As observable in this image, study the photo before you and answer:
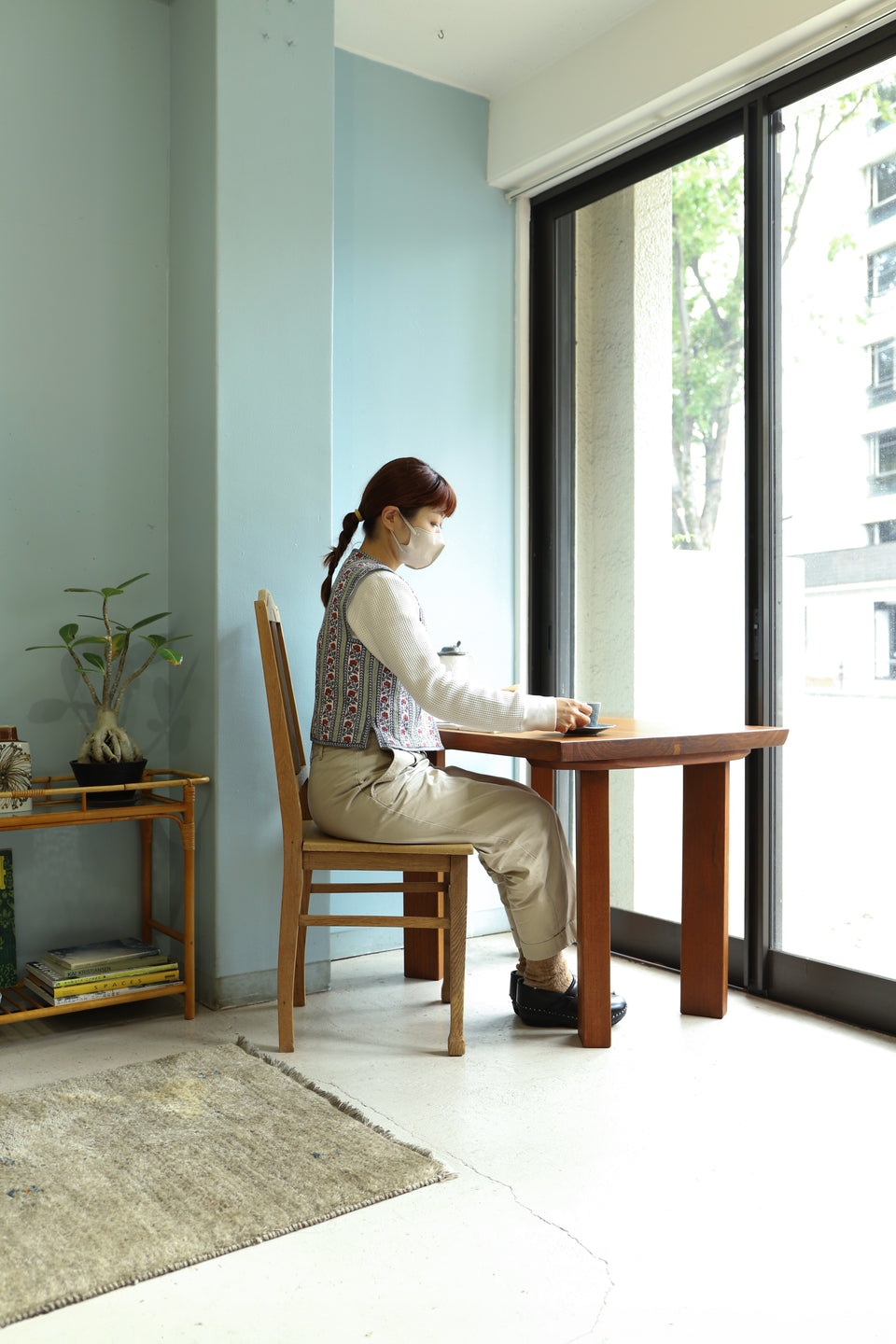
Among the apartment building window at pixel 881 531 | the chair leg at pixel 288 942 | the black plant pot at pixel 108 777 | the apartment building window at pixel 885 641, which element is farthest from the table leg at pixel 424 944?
the apartment building window at pixel 881 531

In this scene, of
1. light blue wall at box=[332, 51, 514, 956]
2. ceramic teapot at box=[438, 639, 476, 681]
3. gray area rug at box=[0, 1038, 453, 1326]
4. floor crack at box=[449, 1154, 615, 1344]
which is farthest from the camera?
light blue wall at box=[332, 51, 514, 956]

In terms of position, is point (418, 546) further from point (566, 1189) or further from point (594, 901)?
Answer: point (566, 1189)

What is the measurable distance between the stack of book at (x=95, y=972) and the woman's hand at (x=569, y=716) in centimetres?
106

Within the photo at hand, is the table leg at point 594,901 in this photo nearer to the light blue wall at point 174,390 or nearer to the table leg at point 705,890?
the table leg at point 705,890

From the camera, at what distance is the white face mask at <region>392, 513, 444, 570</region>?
247 centimetres

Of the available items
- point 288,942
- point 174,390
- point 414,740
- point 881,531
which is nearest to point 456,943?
point 288,942

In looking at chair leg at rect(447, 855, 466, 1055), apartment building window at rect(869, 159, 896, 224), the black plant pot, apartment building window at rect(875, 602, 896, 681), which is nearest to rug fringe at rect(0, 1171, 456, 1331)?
chair leg at rect(447, 855, 466, 1055)

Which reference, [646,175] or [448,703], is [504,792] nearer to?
[448,703]

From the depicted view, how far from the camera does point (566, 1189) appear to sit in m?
1.69

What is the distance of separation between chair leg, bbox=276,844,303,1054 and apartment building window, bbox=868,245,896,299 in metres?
1.84

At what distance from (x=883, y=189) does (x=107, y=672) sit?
7.00 ft

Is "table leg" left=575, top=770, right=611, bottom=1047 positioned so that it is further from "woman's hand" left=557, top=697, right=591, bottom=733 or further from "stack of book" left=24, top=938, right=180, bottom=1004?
"stack of book" left=24, top=938, right=180, bottom=1004

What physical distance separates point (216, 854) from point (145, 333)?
136 cm

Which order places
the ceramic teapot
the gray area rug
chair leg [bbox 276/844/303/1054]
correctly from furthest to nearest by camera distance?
the ceramic teapot < chair leg [bbox 276/844/303/1054] < the gray area rug
